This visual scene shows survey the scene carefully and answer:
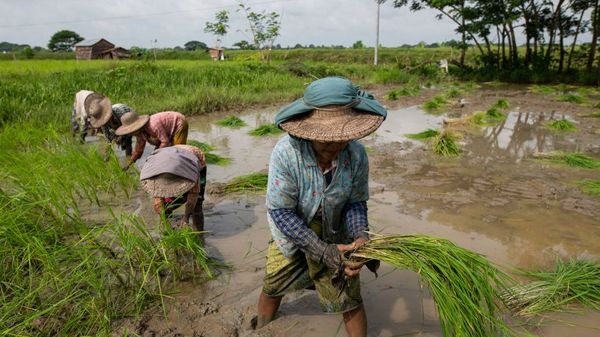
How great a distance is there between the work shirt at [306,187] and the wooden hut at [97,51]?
36.3 metres

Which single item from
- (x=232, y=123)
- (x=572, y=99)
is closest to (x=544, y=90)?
(x=572, y=99)

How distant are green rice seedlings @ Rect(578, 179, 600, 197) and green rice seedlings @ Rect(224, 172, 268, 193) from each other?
125 inches

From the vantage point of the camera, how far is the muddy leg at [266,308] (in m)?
2.08

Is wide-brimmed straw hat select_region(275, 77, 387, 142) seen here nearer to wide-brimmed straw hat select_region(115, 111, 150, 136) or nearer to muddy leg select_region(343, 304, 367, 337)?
muddy leg select_region(343, 304, 367, 337)

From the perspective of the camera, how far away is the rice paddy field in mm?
1961

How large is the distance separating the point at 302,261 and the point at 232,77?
10973 millimetres

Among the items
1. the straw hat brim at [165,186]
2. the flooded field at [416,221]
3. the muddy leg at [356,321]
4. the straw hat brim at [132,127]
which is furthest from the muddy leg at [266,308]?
the straw hat brim at [132,127]

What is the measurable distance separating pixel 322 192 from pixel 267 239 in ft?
5.24

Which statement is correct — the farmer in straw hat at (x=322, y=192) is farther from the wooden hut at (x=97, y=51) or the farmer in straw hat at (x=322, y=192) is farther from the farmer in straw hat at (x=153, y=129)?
the wooden hut at (x=97, y=51)

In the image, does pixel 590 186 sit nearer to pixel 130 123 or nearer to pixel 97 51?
pixel 130 123

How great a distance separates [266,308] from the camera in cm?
212

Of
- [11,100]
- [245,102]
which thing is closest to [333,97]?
[11,100]

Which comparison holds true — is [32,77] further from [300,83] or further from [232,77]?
[300,83]

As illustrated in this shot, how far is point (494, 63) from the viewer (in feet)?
59.5
